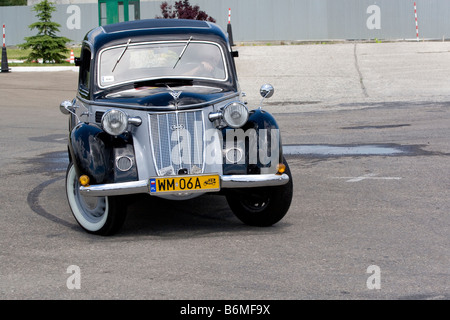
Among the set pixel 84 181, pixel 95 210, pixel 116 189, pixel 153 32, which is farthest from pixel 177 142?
pixel 153 32

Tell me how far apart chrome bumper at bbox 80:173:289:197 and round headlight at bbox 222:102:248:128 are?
1.58 feet

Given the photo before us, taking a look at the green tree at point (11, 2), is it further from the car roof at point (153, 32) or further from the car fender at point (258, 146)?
the car fender at point (258, 146)

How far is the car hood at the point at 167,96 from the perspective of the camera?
293 inches

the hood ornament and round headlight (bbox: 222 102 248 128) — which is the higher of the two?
the hood ornament

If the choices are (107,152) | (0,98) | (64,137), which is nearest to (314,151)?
(64,137)

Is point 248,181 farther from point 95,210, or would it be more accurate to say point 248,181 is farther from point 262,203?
point 95,210

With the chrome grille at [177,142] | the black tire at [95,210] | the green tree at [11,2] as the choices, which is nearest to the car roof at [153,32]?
the chrome grille at [177,142]

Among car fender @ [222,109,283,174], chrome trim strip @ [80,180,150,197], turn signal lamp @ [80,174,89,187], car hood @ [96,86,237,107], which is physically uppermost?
car hood @ [96,86,237,107]

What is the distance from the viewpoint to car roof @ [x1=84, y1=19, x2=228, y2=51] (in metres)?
8.54

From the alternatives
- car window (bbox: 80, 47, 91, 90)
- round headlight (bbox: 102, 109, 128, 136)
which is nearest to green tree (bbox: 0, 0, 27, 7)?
car window (bbox: 80, 47, 91, 90)

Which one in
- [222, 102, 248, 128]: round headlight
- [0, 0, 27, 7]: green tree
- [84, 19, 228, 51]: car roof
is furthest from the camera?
[0, 0, 27, 7]: green tree

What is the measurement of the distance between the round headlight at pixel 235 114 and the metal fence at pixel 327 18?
1198 inches

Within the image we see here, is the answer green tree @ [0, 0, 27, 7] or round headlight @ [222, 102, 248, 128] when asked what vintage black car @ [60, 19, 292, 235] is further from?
green tree @ [0, 0, 27, 7]

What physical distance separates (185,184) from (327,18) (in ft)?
103
